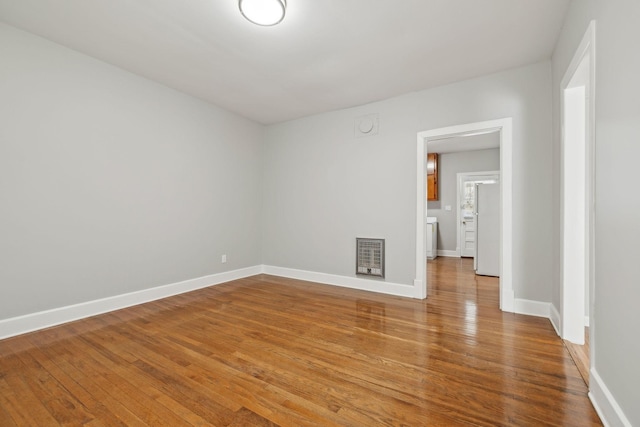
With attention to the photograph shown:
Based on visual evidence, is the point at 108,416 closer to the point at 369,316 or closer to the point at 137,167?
the point at 369,316

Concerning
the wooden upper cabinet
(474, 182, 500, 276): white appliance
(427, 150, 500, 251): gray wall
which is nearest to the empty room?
(474, 182, 500, 276): white appliance

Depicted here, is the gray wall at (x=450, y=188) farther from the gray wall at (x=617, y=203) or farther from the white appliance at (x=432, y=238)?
the gray wall at (x=617, y=203)

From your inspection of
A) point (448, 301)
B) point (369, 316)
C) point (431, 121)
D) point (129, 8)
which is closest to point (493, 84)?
point (431, 121)

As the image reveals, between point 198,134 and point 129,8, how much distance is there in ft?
6.19

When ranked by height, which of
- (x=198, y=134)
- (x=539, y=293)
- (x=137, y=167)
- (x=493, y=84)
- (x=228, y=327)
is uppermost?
(x=493, y=84)

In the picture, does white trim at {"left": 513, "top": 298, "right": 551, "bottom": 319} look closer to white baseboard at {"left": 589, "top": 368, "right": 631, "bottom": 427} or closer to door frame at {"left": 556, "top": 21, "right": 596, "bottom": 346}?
door frame at {"left": 556, "top": 21, "right": 596, "bottom": 346}

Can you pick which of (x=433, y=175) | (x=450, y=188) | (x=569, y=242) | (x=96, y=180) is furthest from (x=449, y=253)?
(x=96, y=180)

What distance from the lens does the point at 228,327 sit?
267 cm

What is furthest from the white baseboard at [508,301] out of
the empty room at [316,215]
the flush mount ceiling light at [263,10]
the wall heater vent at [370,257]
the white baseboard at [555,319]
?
the flush mount ceiling light at [263,10]

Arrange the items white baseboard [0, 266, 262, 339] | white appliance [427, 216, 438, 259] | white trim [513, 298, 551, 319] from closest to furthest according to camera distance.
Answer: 1. white baseboard [0, 266, 262, 339]
2. white trim [513, 298, 551, 319]
3. white appliance [427, 216, 438, 259]

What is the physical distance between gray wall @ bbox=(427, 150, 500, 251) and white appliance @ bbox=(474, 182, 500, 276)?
→ 215 cm

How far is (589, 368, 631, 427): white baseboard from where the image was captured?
4.20 ft

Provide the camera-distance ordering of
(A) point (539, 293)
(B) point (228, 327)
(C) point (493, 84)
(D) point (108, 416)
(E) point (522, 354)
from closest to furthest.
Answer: (D) point (108, 416)
(E) point (522, 354)
(B) point (228, 327)
(A) point (539, 293)
(C) point (493, 84)

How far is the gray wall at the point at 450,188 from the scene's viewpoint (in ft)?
22.7
